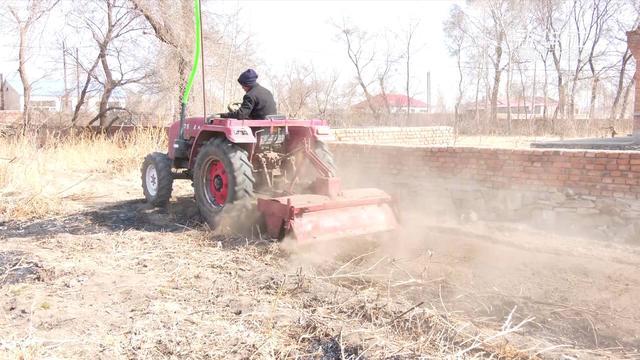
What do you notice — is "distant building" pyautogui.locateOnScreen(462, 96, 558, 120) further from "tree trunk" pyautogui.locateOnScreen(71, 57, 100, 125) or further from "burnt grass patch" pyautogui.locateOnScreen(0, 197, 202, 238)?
"burnt grass patch" pyautogui.locateOnScreen(0, 197, 202, 238)

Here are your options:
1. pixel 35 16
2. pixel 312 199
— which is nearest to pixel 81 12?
pixel 35 16

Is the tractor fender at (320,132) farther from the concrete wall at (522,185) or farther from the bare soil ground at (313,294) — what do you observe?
the bare soil ground at (313,294)

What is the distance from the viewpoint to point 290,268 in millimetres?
4887

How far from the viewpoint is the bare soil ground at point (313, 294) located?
3.12 metres

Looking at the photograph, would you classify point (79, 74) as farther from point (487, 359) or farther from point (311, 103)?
point (487, 359)

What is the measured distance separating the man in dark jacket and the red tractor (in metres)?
0.17

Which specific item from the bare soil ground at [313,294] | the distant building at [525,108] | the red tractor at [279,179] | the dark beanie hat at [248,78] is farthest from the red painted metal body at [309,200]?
the distant building at [525,108]

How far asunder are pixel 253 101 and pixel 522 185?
125 inches

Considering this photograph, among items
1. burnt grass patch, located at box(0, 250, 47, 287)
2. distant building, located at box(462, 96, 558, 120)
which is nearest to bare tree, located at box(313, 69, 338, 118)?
distant building, located at box(462, 96, 558, 120)

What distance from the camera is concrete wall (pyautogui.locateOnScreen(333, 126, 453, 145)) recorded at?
10289mm

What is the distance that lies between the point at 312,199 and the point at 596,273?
2.62 meters

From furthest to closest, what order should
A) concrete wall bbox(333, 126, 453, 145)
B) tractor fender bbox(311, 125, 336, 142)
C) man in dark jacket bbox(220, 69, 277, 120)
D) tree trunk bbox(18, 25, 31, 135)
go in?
tree trunk bbox(18, 25, 31, 135) → concrete wall bbox(333, 126, 453, 145) → tractor fender bbox(311, 125, 336, 142) → man in dark jacket bbox(220, 69, 277, 120)

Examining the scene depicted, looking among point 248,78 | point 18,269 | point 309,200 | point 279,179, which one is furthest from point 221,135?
point 18,269

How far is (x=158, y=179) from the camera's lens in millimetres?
7438
